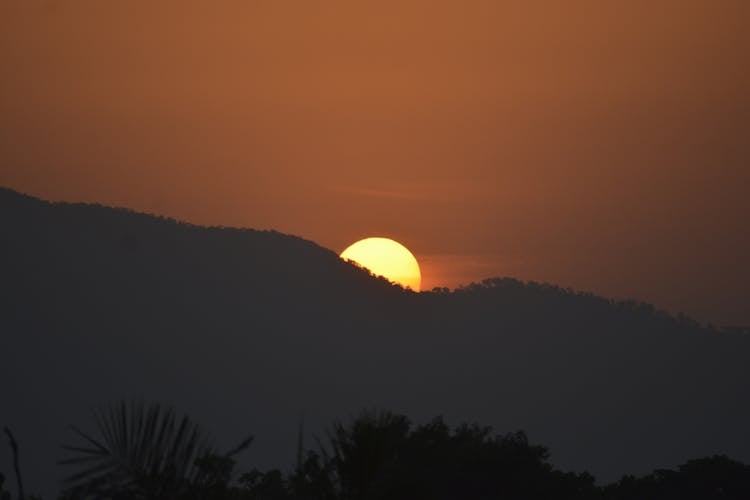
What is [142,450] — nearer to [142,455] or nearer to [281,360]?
[142,455]

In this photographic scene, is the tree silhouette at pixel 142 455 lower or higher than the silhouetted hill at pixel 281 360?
lower

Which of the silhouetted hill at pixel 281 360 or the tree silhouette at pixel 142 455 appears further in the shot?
the silhouetted hill at pixel 281 360

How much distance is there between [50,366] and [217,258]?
59.5m

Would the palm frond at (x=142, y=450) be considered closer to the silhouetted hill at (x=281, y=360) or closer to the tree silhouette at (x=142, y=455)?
the tree silhouette at (x=142, y=455)

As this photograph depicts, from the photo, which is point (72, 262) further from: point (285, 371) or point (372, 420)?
point (372, 420)

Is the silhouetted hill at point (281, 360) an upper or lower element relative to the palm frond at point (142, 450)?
upper

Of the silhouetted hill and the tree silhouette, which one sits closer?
the tree silhouette

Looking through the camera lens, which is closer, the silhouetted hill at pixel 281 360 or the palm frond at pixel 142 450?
the palm frond at pixel 142 450

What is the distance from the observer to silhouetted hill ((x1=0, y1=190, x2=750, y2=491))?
144m

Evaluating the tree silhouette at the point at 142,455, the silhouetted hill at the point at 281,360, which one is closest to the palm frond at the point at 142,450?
the tree silhouette at the point at 142,455

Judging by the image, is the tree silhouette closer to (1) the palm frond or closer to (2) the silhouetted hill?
(1) the palm frond

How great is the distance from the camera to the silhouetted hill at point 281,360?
144375mm

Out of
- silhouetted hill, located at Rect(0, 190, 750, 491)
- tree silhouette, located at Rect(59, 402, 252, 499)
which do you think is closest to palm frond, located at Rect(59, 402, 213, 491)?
tree silhouette, located at Rect(59, 402, 252, 499)

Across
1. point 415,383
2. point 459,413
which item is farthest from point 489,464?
point 415,383
